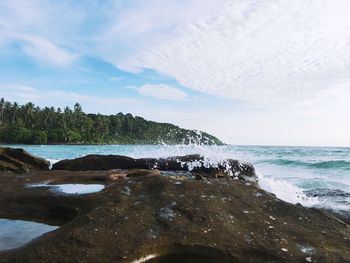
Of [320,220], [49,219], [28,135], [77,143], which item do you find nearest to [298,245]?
[320,220]

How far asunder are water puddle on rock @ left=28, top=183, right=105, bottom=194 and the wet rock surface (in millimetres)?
287

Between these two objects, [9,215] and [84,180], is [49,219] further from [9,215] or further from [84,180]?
[84,180]

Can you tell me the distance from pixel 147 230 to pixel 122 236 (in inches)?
14.1

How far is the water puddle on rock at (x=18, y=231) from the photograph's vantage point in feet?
18.5

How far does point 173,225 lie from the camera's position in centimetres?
554

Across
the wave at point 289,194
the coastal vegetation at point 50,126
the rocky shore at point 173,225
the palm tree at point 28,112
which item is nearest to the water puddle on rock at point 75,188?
A: the rocky shore at point 173,225

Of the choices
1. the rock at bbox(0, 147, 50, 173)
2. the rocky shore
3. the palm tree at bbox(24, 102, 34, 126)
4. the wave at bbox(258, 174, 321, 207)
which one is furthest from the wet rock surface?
the palm tree at bbox(24, 102, 34, 126)

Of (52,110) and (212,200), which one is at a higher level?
(52,110)

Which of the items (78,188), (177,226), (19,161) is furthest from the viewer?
(19,161)

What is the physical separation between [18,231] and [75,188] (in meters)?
1.77

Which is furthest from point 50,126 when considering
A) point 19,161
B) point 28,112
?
point 19,161

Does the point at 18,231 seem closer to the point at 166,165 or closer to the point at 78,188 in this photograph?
the point at 78,188

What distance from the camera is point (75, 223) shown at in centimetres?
551

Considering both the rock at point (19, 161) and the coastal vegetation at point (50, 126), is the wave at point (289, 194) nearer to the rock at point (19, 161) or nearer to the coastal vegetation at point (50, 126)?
the rock at point (19, 161)
